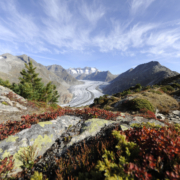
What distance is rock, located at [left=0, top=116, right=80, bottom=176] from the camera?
3809mm

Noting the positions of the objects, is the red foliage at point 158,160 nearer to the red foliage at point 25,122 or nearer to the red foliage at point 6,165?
the red foliage at point 6,165

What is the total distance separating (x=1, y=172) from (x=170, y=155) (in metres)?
5.39

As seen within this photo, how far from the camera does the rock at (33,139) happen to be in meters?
3.81

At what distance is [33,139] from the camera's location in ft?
14.4

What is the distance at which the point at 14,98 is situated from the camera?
45.0 ft

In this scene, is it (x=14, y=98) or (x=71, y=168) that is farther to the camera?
(x=14, y=98)

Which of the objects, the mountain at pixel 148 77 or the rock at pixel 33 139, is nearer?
the rock at pixel 33 139

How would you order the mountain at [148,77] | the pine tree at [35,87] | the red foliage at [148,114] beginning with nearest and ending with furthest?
the red foliage at [148,114] → the pine tree at [35,87] → the mountain at [148,77]

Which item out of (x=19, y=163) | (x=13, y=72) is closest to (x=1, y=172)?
(x=19, y=163)

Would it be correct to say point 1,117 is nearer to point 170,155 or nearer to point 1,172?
point 1,172

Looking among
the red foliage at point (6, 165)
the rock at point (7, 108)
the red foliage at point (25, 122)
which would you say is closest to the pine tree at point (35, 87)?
the rock at point (7, 108)

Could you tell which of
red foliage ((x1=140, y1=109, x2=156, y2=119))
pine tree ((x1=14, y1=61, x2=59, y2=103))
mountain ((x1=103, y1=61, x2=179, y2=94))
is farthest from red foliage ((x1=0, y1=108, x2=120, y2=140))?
mountain ((x1=103, y1=61, x2=179, y2=94))

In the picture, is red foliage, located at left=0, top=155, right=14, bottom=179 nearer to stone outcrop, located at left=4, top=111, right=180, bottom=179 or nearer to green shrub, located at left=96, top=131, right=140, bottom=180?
stone outcrop, located at left=4, top=111, right=180, bottom=179

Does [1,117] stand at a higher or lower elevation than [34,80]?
lower
